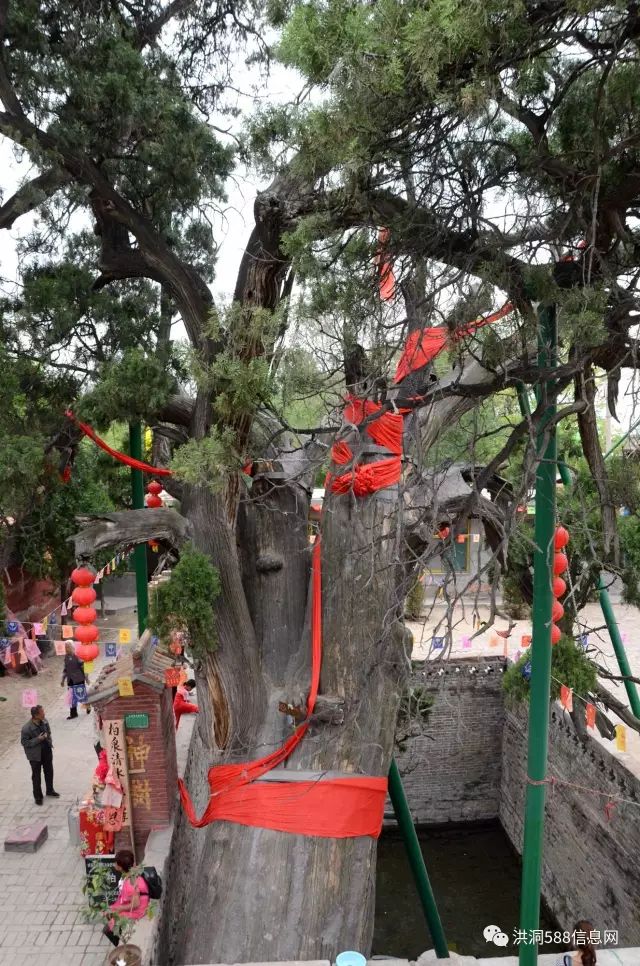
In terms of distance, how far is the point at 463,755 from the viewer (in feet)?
37.9

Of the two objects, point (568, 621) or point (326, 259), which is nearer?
point (326, 259)

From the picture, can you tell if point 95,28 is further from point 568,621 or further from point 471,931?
point 471,931

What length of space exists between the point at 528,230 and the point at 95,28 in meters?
3.82

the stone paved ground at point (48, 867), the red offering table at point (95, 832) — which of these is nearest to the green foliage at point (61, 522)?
the stone paved ground at point (48, 867)

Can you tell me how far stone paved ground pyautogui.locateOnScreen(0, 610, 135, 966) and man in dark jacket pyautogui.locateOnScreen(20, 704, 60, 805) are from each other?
1.15ft

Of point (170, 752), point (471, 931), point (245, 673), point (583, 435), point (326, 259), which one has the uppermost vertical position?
point (326, 259)

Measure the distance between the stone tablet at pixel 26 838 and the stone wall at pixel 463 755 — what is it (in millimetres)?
5836

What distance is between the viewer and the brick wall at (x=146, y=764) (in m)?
6.55

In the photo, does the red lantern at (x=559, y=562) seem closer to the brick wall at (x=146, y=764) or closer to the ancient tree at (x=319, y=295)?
the ancient tree at (x=319, y=295)

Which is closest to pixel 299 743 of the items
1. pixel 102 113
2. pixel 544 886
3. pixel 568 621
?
pixel 568 621

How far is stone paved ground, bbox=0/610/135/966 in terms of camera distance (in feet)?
18.3

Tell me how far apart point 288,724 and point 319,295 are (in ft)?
11.3

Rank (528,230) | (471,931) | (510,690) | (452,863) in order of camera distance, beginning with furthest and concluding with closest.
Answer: (452,863)
(471,931)
(510,690)
(528,230)

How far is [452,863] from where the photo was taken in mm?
10930
